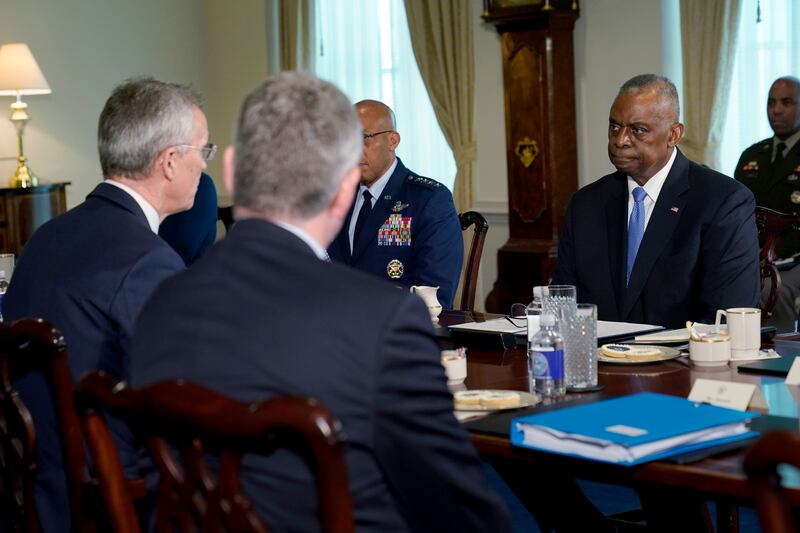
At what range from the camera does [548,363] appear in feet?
7.16

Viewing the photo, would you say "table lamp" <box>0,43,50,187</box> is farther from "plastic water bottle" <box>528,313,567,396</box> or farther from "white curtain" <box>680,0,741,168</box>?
"plastic water bottle" <box>528,313,567,396</box>

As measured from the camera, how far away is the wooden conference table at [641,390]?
5.38 ft

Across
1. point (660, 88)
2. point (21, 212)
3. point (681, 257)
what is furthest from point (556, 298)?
point (21, 212)

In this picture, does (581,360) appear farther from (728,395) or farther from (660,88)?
(660,88)

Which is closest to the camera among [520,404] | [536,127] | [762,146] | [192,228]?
[520,404]

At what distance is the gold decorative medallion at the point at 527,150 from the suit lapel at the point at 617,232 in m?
3.30

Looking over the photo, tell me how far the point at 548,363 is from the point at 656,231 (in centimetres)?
133

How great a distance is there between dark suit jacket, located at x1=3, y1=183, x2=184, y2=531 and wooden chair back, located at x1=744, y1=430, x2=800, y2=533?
1.37 m

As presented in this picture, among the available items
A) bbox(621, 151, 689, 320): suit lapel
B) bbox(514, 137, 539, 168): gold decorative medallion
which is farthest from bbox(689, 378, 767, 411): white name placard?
bbox(514, 137, 539, 168): gold decorative medallion

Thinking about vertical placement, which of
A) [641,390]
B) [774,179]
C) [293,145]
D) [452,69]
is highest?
[452,69]

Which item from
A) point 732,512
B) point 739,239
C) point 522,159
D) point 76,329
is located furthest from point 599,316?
point 522,159

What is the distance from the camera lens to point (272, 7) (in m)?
8.84

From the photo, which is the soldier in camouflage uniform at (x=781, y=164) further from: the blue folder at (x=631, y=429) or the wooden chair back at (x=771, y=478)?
the wooden chair back at (x=771, y=478)

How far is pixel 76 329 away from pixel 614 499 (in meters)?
2.36
